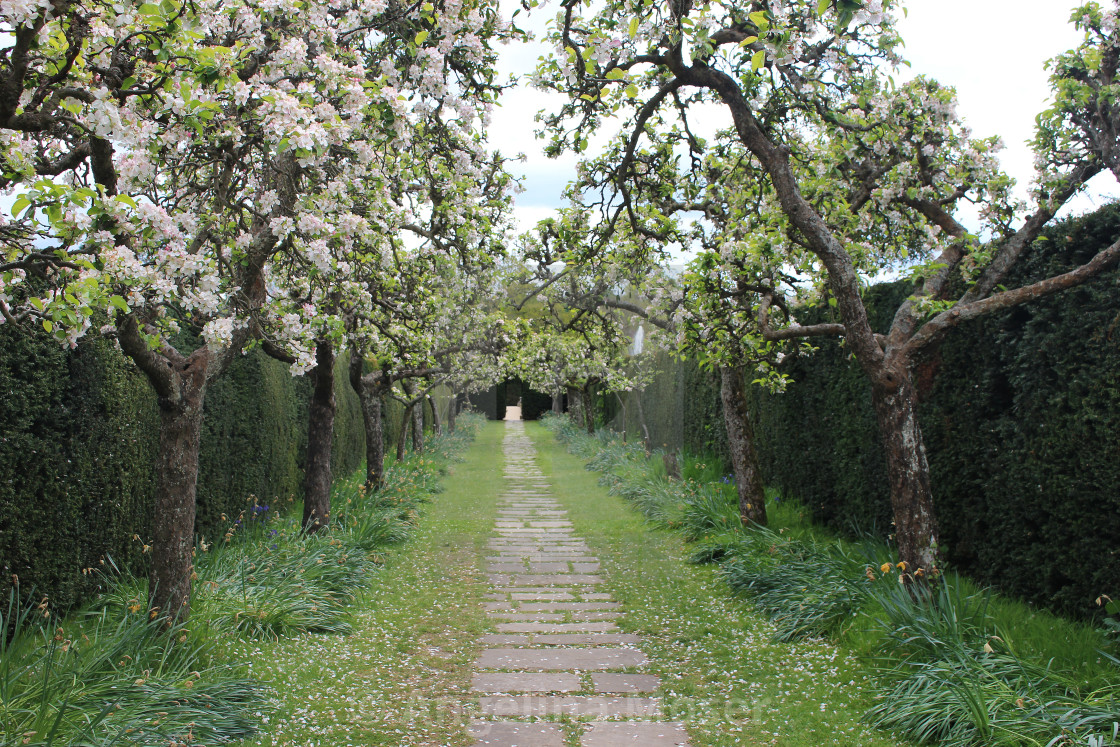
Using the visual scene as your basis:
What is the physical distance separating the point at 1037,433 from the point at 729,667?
231 cm

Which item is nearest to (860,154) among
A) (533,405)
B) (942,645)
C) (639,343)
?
(942,645)

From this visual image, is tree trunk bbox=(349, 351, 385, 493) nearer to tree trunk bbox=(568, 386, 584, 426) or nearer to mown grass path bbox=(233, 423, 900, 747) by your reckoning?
mown grass path bbox=(233, 423, 900, 747)

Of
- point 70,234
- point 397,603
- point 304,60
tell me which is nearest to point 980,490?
point 397,603

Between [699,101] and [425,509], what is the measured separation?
21.2 ft

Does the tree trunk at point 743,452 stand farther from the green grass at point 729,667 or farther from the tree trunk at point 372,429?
the tree trunk at point 372,429

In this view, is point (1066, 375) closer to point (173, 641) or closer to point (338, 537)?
point (173, 641)

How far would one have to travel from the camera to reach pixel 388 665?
4.54 m

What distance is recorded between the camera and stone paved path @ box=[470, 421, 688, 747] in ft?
12.0

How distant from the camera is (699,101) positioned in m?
6.28

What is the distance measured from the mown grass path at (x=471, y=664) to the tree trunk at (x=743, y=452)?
1033 millimetres

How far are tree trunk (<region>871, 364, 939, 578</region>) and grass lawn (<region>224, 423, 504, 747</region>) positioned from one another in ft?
9.22

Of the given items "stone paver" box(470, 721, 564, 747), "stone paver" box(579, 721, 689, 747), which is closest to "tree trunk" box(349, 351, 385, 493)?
"stone paver" box(470, 721, 564, 747)

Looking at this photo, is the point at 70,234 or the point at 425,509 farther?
the point at 425,509

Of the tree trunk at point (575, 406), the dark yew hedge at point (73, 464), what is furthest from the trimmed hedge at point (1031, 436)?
the tree trunk at point (575, 406)
